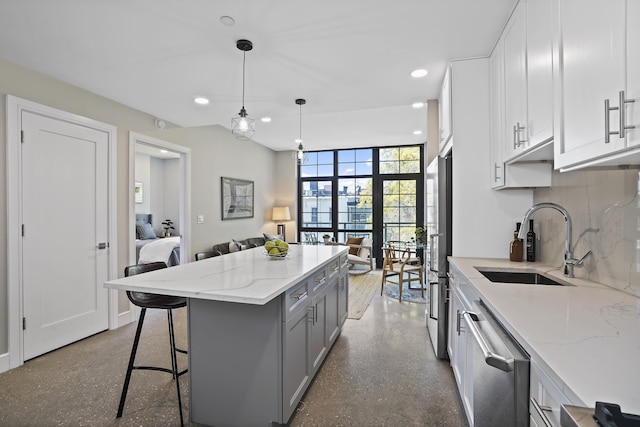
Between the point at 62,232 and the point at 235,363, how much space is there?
91.8 inches

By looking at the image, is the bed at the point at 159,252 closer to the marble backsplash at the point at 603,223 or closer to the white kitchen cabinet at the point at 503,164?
the white kitchen cabinet at the point at 503,164

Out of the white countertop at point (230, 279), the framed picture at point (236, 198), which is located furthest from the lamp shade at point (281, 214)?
the white countertop at point (230, 279)

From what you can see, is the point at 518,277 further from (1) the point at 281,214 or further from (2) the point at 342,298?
(1) the point at 281,214

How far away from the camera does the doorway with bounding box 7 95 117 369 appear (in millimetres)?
2529

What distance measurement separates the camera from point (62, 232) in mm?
2883

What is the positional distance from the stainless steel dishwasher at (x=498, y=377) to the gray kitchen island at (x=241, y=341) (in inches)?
35.7

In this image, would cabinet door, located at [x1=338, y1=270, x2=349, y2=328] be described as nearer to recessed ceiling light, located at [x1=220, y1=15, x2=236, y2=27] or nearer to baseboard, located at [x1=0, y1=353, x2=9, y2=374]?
recessed ceiling light, located at [x1=220, y1=15, x2=236, y2=27]

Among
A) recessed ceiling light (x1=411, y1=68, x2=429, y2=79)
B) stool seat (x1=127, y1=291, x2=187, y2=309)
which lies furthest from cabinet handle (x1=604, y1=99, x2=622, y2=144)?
Result: stool seat (x1=127, y1=291, x2=187, y2=309)

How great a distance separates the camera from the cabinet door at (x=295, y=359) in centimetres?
169

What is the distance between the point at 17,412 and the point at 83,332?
3.89 ft

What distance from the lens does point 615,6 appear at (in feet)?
3.22

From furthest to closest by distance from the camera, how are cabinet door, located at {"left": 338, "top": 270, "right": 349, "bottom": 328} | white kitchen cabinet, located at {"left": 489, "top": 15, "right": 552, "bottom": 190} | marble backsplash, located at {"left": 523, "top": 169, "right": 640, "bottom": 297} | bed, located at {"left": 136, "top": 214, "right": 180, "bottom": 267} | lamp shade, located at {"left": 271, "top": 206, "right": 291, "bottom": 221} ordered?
lamp shade, located at {"left": 271, "top": 206, "right": 291, "bottom": 221} < bed, located at {"left": 136, "top": 214, "right": 180, "bottom": 267} < cabinet door, located at {"left": 338, "top": 270, "right": 349, "bottom": 328} < white kitchen cabinet, located at {"left": 489, "top": 15, "right": 552, "bottom": 190} < marble backsplash, located at {"left": 523, "top": 169, "right": 640, "bottom": 297}

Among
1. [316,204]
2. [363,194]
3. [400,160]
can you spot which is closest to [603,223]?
[400,160]

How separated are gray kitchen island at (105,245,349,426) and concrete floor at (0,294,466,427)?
0.94 feet
